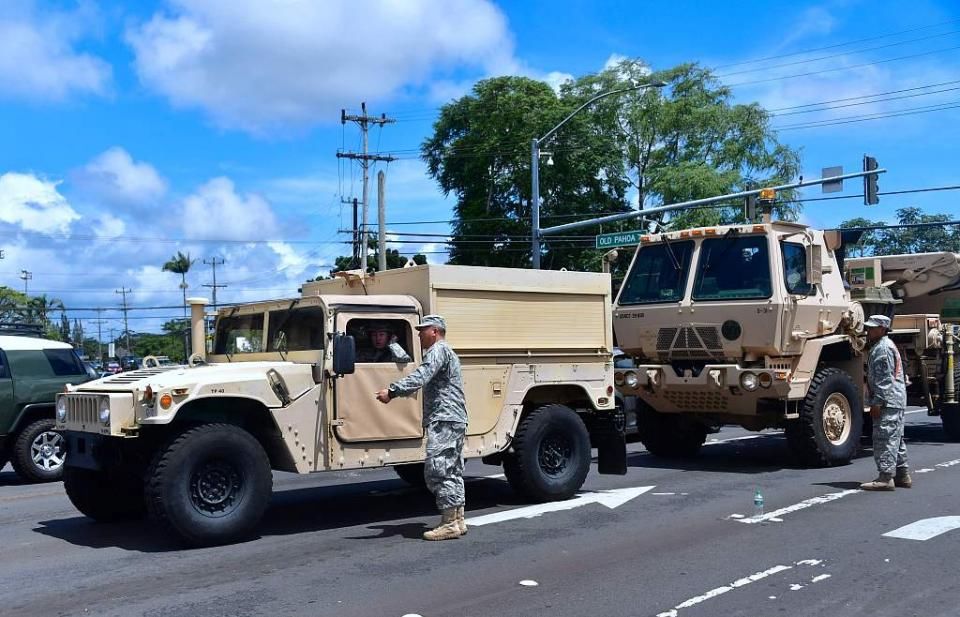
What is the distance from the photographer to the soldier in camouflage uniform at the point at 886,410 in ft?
32.1

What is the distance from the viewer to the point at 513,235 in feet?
135

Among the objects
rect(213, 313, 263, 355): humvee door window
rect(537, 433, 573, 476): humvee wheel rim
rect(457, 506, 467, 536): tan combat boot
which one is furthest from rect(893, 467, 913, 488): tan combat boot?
rect(213, 313, 263, 355): humvee door window

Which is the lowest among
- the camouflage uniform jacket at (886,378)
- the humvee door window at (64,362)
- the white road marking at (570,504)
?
the white road marking at (570,504)

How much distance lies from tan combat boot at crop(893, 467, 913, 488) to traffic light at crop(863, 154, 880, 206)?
15487mm

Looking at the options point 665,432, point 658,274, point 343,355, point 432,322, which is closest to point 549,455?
point 432,322

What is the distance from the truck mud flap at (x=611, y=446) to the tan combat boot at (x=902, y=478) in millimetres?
2851

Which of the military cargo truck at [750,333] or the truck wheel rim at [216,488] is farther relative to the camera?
the military cargo truck at [750,333]

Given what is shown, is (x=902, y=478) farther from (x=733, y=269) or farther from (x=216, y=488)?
(x=216, y=488)

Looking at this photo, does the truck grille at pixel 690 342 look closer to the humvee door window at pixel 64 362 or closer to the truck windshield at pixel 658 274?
the truck windshield at pixel 658 274

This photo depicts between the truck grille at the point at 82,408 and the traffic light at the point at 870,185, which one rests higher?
the traffic light at the point at 870,185

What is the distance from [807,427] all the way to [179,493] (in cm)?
753

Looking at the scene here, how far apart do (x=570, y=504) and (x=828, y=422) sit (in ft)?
13.9

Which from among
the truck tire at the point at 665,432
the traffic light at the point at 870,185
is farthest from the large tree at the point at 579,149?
the truck tire at the point at 665,432

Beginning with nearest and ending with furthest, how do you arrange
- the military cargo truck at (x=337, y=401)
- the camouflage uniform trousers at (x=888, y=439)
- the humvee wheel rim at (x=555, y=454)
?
the military cargo truck at (x=337, y=401), the humvee wheel rim at (x=555, y=454), the camouflage uniform trousers at (x=888, y=439)
